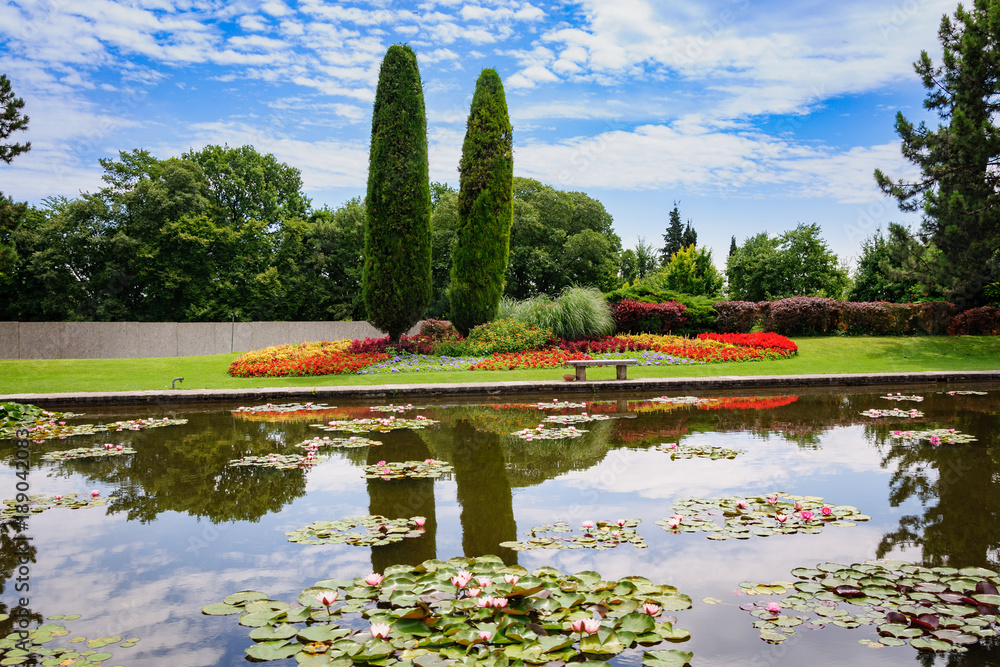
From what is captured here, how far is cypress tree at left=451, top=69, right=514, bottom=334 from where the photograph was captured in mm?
15867

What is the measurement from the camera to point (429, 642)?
2.46 m

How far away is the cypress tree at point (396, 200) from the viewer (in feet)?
50.0

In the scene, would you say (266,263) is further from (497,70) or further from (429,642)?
(429,642)

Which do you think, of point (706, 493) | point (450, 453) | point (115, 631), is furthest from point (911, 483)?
point (115, 631)

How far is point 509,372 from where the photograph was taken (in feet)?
41.6

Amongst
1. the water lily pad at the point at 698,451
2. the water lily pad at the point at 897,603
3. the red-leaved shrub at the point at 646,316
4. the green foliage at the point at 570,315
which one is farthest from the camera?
the red-leaved shrub at the point at 646,316

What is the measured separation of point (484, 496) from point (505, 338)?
1046 centimetres

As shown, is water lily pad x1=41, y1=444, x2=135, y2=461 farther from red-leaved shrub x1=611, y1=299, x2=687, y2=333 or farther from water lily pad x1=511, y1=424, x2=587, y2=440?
red-leaved shrub x1=611, y1=299, x2=687, y2=333

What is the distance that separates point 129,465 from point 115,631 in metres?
3.63

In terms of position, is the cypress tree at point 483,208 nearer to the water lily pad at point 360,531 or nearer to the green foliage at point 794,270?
the water lily pad at point 360,531

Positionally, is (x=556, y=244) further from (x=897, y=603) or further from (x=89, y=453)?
(x=897, y=603)

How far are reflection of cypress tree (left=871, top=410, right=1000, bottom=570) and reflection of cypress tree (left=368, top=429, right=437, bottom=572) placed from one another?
101 inches

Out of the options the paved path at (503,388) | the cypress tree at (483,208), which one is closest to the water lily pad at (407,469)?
the paved path at (503,388)

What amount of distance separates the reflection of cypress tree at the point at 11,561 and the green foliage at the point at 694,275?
83.5 feet
